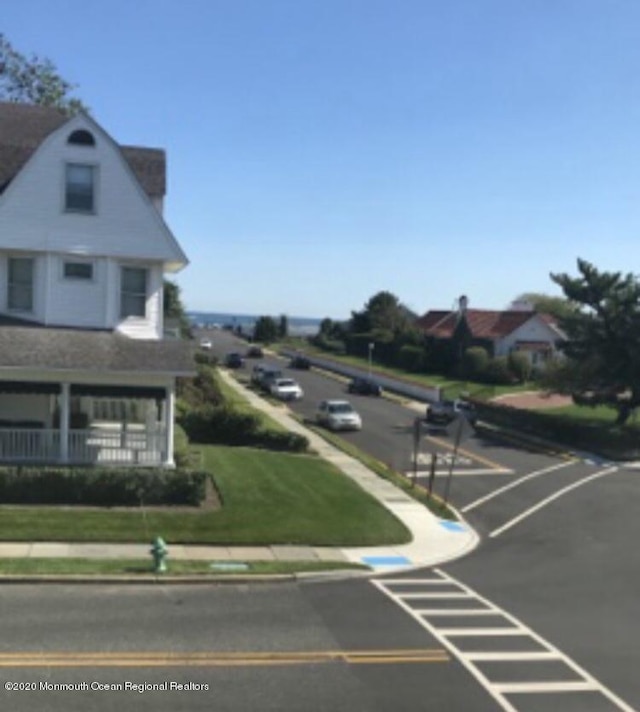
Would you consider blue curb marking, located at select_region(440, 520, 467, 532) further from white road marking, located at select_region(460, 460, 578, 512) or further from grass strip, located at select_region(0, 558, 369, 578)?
grass strip, located at select_region(0, 558, 369, 578)

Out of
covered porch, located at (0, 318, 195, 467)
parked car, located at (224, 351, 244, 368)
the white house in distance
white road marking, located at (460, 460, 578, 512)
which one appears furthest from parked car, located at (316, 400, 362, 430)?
parked car, located at (224, 351, 244, 368)

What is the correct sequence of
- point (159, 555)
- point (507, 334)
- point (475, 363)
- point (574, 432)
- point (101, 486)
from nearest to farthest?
1. point (159, 555)
2. point (101, 486)
3. point (574, 432)
4. point (475, 363)
5. point (507, 334)

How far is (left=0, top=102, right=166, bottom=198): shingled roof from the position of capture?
29.0 meters

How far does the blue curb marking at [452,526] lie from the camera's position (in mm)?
25764

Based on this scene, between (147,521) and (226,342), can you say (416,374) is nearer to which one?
(226,342)

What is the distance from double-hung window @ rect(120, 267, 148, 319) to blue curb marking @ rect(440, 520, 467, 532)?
11.0 m

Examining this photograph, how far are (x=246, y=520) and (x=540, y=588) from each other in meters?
8.03

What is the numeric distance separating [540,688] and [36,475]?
15.4 m

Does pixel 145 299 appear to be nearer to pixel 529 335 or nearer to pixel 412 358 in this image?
pixel 529 335

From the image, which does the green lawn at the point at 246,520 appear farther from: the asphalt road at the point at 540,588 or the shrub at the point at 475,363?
the shrub at the point at 475,363

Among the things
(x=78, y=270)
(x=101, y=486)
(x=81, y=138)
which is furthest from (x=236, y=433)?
(x=81, y=138)

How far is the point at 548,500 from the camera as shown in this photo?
3112 centimetres

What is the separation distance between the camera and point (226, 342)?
437 ft

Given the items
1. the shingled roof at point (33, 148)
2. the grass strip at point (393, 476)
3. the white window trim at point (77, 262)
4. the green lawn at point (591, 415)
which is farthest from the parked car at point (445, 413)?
the white window trim at point (77, 262)
